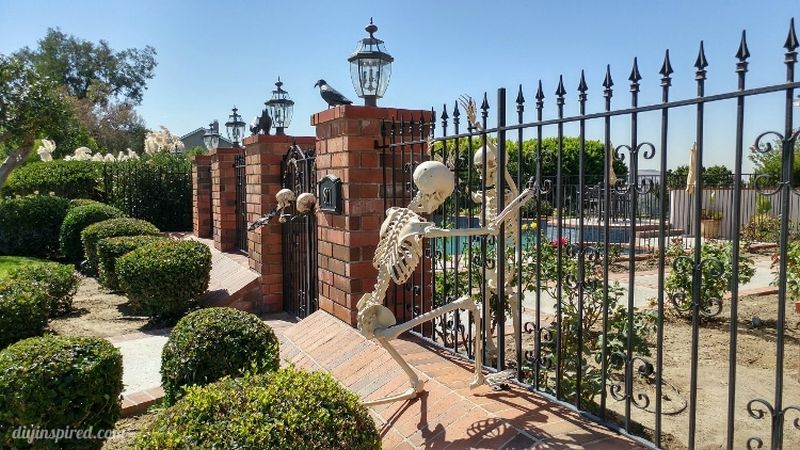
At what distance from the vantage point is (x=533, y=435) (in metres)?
2.61

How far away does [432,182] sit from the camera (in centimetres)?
291

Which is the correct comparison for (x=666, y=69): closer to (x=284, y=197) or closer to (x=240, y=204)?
(x=284, y=197)

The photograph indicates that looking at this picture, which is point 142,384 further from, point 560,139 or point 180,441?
point 560,139

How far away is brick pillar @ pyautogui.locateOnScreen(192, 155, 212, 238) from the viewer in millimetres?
11023

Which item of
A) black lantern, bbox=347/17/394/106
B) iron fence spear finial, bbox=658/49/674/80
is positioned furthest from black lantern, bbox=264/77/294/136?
Result: iron fence spear finial, bbox=658/49/674/80

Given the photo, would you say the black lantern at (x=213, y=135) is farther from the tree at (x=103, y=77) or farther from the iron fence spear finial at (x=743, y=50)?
the tree at (x=103, y=77)

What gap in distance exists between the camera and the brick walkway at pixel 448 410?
2.62 metres

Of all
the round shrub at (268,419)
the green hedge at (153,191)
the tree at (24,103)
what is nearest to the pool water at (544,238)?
the round shrub at (268,419)

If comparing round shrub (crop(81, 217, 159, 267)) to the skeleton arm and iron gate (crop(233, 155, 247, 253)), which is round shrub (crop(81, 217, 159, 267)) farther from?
the skeleton arm

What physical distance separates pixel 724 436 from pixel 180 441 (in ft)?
10.1

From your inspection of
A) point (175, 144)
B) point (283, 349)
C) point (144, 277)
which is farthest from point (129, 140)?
point (283, 349)

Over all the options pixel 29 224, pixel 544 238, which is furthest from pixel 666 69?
pixel 29 224

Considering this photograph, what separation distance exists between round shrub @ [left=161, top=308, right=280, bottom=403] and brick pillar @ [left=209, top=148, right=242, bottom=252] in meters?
5.43

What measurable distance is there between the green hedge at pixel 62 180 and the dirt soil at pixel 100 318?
6.66 m
